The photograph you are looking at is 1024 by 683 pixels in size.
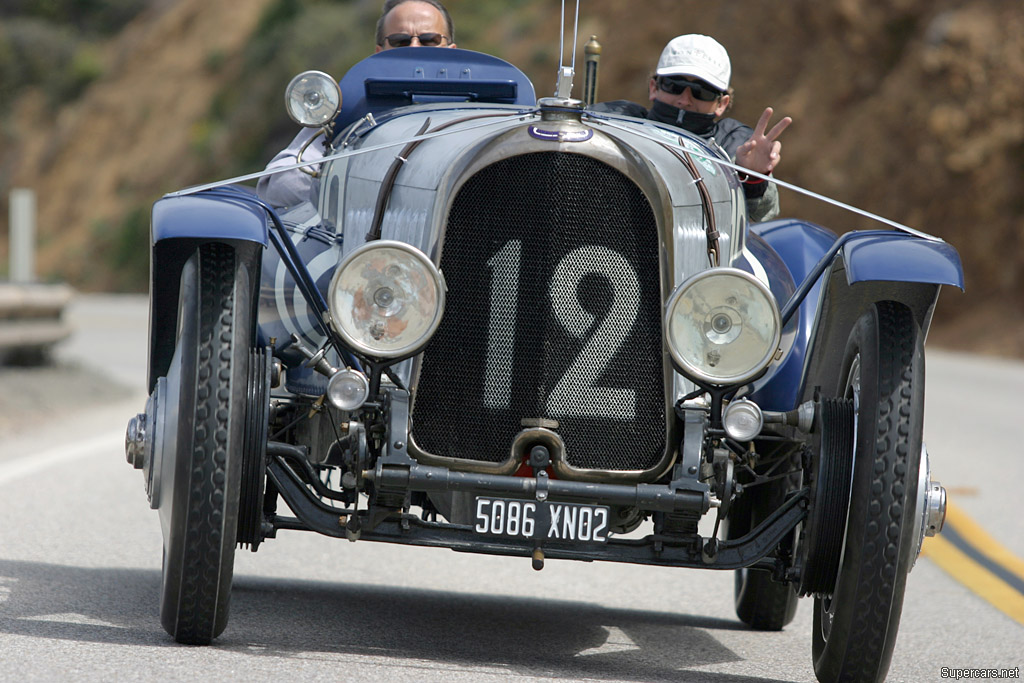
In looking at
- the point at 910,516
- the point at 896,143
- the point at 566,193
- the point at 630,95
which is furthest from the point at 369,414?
the point at 630,95

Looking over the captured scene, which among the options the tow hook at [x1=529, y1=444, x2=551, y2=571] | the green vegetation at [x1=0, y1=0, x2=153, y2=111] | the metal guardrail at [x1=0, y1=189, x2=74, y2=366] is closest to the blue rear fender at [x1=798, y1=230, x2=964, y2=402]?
the tow hook at [x1=529, y1=444, x2=551, y2=571]

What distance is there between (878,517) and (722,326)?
0.65 m

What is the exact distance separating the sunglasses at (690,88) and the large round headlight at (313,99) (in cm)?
123

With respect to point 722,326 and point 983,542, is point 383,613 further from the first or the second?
point 983,542

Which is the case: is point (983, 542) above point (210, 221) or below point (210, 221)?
below

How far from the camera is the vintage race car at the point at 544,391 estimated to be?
409 centimetres

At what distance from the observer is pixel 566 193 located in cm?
430

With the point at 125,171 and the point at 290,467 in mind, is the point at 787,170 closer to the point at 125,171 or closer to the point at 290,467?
the point at 125,171

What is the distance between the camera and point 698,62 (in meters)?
5.78

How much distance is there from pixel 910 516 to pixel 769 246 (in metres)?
1.55

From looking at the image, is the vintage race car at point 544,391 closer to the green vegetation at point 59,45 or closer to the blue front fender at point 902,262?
the blue front fender at point 902,262

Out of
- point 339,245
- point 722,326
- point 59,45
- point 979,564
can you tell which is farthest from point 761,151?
point 59,45

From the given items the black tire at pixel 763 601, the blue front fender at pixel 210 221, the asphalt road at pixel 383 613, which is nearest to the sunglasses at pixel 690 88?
the black tire at pixel 763 601

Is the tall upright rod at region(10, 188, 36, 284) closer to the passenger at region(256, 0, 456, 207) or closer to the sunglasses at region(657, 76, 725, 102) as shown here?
the passenger at region(256, 0, 456, 207)
